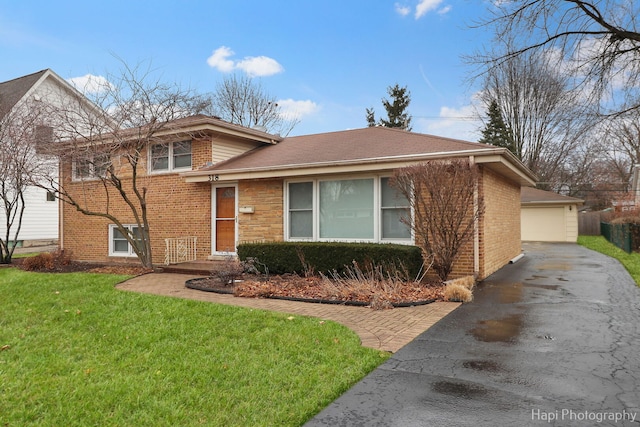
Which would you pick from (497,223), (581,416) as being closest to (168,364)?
(581,416)

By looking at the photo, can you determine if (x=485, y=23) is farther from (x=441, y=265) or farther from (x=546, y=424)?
(x=546, y=424)

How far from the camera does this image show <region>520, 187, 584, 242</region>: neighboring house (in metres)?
25.0

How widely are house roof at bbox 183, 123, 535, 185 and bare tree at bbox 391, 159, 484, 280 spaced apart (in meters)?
0.52

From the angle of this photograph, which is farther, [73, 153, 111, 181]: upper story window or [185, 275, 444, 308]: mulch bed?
[73, 153, 111, 181]: upper story window

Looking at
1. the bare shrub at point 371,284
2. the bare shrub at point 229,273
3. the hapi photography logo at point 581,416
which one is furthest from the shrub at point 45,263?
the hapi photography logo at point 581,416

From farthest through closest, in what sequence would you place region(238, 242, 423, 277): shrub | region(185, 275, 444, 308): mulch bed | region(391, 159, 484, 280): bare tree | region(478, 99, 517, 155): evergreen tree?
region(478, 99, 517, 155): evergreen tree → region(238, 242, 423, 277): shrub → region(391, 159, 484, 280): bare tree → region(185, 275, 444, 308): mulch bed

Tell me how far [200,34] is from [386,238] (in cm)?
1002

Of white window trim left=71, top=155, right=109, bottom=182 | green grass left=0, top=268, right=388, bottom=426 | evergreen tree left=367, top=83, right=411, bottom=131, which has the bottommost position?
green grass left=0, top=268, right=388, bottom=426

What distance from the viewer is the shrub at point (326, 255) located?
27.9ft

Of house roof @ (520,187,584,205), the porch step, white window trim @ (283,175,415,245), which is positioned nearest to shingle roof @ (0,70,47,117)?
the porch step

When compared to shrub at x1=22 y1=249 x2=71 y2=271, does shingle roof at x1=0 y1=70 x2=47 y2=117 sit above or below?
above

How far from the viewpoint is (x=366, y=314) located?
6.30m

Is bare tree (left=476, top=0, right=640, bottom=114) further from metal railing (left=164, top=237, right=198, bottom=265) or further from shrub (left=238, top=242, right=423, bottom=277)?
metal railing (left=164, top=237, right=198, bottom=265)

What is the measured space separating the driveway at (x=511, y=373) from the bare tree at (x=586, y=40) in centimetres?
350
